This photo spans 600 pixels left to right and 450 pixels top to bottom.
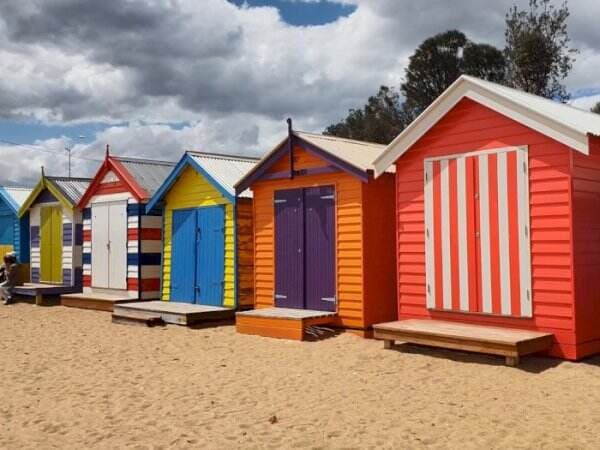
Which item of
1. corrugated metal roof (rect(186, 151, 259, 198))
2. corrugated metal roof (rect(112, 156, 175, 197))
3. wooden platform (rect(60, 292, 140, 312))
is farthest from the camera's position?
corrugated metal roof (rect(112, 156, 175, 197))

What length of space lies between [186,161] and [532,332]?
26.8 feet

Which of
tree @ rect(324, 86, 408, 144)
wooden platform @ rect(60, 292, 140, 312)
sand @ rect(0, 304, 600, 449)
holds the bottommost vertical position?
sand @ rect(0, 304, 600, 449)

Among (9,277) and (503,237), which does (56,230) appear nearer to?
(9,277)

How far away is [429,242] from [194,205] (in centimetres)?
595

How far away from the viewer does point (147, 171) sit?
1577 cm

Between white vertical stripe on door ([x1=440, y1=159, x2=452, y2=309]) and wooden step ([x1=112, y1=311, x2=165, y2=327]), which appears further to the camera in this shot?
wooden step ([x1=112, y1=311, x2=165, y2=327])

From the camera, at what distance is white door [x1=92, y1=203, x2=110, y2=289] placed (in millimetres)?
15633

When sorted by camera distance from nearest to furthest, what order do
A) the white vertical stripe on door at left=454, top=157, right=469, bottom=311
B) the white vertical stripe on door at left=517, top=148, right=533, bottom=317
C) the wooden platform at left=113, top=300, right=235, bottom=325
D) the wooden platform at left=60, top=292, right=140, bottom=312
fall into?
the white vertical stripe on door at left=517, top=148, right=533, bottom=317, the white vertical stripe on door at left=454, top=157, right=469, bottom=311, the wooden platform at left=113, top=300, right=235, bottom=325, the wooden platform at left=60, top=292, right=140, bottom=312

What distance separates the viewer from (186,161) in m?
13.7

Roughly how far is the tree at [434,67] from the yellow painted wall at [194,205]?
1085 inches

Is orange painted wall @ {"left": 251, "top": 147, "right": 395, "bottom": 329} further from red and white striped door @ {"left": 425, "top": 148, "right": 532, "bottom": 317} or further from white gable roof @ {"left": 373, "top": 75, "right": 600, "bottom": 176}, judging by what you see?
red and white striped door @ {"left": 425, "top": 148, "right": 532, "bottom": 317}

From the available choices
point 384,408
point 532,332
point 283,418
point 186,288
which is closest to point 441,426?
point 384,408

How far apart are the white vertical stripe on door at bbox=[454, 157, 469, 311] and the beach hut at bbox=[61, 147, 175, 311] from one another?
7.98m

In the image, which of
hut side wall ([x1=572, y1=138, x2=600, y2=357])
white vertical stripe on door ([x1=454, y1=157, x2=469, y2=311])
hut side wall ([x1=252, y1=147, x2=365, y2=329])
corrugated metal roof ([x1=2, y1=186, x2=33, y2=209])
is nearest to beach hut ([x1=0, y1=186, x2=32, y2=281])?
corrugated metal roof ([x1=2, y1=186, x2=33, y2=209])
